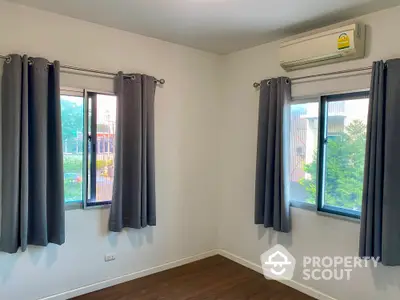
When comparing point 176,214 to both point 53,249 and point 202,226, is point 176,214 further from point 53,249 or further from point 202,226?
point 53,249

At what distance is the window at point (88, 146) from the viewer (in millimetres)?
2975

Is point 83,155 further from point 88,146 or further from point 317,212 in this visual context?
point 317,212

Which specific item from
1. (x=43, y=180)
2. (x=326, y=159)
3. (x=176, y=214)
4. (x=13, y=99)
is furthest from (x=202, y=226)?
(x=13, y=99)

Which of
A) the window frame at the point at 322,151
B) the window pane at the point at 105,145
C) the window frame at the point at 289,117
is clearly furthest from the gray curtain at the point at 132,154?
the window frame at the point at 322,151

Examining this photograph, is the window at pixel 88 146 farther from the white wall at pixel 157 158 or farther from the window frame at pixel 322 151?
the window frame at pixel 322 151

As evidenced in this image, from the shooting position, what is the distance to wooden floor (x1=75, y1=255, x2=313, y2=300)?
10.1 feet

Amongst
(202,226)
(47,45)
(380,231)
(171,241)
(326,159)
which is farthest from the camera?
(202,226)

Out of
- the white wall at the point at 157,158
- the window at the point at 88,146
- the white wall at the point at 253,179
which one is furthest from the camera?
the window at the point at 88,146

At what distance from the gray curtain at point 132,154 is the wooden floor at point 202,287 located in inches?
24.4

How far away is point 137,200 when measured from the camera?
3.20m

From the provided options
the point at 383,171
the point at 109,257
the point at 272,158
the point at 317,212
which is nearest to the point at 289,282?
the point at 317,212

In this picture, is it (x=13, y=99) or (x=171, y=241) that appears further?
(x=171, y=241)

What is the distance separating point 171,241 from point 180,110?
1538 millimetres

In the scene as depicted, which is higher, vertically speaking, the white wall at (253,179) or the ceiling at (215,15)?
the ceiling at (215,15)
